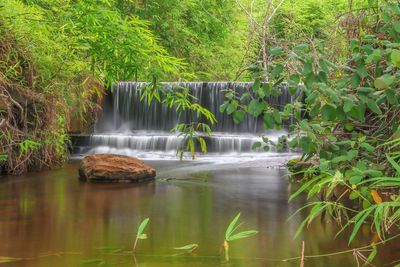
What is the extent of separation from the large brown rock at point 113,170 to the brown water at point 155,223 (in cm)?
18

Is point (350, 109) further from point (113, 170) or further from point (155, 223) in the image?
point (113, 170)

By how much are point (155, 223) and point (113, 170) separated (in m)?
2.50

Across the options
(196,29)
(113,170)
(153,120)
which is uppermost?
(196,29)

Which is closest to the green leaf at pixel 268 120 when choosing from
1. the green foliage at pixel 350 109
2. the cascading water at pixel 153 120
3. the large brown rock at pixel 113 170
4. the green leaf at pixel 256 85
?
the green foliage at pixel 350 109

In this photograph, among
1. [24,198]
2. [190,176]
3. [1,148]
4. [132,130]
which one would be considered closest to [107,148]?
[132,130]

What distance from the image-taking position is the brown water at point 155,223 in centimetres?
318

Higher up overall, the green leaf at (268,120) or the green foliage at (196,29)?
the green foliage at (196,29)

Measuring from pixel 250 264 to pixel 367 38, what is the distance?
1.30 metres

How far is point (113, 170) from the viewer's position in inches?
259

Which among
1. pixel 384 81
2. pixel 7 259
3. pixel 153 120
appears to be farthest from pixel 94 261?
pixel 153 120

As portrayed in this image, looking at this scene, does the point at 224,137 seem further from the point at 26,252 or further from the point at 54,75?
the point at 26,252

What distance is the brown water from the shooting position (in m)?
3.18

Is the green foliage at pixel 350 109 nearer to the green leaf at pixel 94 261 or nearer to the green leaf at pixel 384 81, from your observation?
the green leaf at pixel 384 81

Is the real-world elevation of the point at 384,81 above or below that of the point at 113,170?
above
